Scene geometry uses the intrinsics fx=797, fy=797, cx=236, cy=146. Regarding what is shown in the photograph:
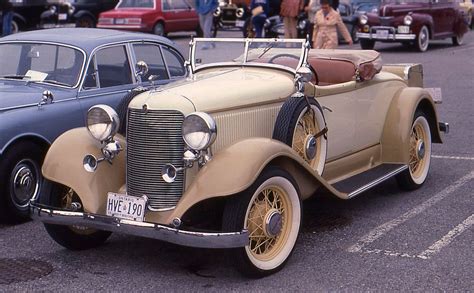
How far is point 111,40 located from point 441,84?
331 inches

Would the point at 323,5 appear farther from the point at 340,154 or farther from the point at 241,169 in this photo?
the point at 241,169

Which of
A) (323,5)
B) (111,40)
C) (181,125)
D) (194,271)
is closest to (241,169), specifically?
(181,125)

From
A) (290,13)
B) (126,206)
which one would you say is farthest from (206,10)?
(126,206)

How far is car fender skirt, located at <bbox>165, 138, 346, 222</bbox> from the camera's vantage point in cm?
482

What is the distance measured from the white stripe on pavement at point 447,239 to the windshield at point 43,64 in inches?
133

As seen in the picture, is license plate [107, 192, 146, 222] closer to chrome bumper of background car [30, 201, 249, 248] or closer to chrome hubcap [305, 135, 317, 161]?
chrome bumper of background car [30, 201, 249, 248]

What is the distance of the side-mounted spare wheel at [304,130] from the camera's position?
549 centimetres

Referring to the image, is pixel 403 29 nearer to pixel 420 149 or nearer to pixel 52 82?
pixel 420 149

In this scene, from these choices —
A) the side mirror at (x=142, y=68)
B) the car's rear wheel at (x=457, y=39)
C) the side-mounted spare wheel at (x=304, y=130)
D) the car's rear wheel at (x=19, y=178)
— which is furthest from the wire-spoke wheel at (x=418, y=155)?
the car's rear wheel at (x=457, y=39)

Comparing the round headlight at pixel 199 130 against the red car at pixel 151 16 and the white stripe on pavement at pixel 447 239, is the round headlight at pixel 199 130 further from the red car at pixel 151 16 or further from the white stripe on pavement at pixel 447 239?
the red car at pixel 151 16

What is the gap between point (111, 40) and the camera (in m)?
7.47

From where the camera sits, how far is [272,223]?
508cm

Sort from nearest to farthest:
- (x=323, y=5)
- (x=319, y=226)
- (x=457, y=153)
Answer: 1. (x=319, y=226)
2. (x=457, y=153)
3. (x=323, y=5)

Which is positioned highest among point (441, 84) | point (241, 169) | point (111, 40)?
point (111, 40)
